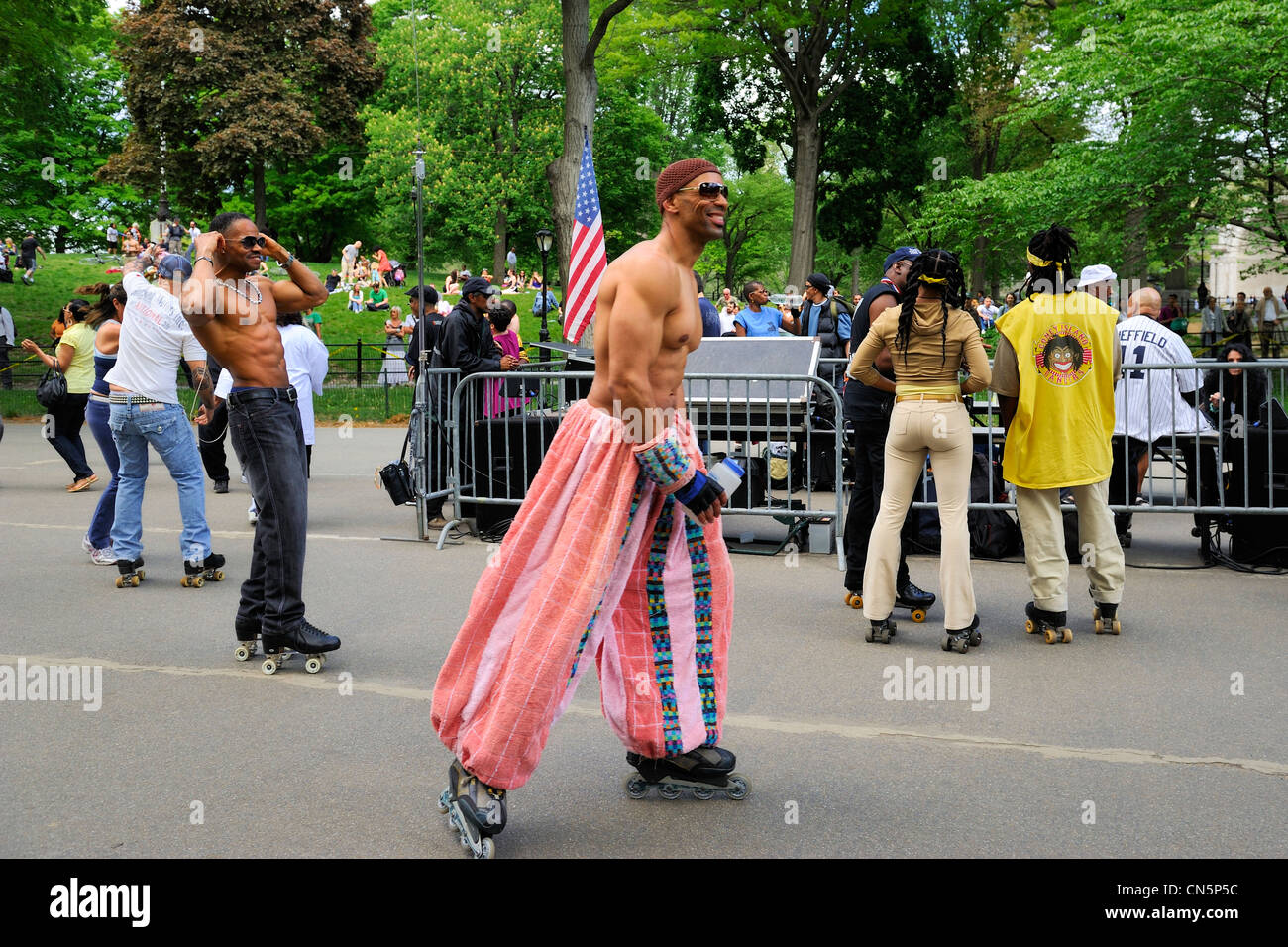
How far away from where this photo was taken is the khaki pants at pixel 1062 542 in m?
6.82

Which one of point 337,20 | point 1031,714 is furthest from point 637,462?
point 337,20

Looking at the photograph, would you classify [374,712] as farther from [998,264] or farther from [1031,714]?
[998,264]

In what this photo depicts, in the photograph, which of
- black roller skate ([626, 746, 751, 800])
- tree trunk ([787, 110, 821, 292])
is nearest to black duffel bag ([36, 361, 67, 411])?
black roller skate ([626, 746, 751, 800])

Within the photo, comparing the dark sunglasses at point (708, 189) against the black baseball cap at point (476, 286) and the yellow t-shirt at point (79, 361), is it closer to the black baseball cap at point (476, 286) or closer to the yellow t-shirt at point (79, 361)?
the black baseball cap at point (476, 286)

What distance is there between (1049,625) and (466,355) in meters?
5.81

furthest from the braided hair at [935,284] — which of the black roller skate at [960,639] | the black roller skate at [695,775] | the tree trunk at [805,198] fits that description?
the tree trunk at [805,198]

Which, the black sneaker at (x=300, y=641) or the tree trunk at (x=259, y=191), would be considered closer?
the black sneaker at (x=300, y=641)

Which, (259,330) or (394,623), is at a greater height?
(259,330)

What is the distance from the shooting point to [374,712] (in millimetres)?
5434

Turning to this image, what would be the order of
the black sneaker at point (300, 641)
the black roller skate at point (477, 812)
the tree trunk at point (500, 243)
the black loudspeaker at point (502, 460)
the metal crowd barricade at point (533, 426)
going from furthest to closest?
the tree trunk at point (500, 243), the black loudspeaker at point (502, 460), the metal crowd barricade at point (533, 426), the black sneaker at point (300, 641), the black roller skate at point (477, 812)

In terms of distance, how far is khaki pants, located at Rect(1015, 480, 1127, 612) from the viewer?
682cm

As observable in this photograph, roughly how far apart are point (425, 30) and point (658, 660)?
47.6 metres

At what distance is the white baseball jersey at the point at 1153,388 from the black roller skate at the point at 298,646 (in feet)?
19.9

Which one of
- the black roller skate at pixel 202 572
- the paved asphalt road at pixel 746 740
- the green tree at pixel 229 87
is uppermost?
the green tree at pixel 229 87
